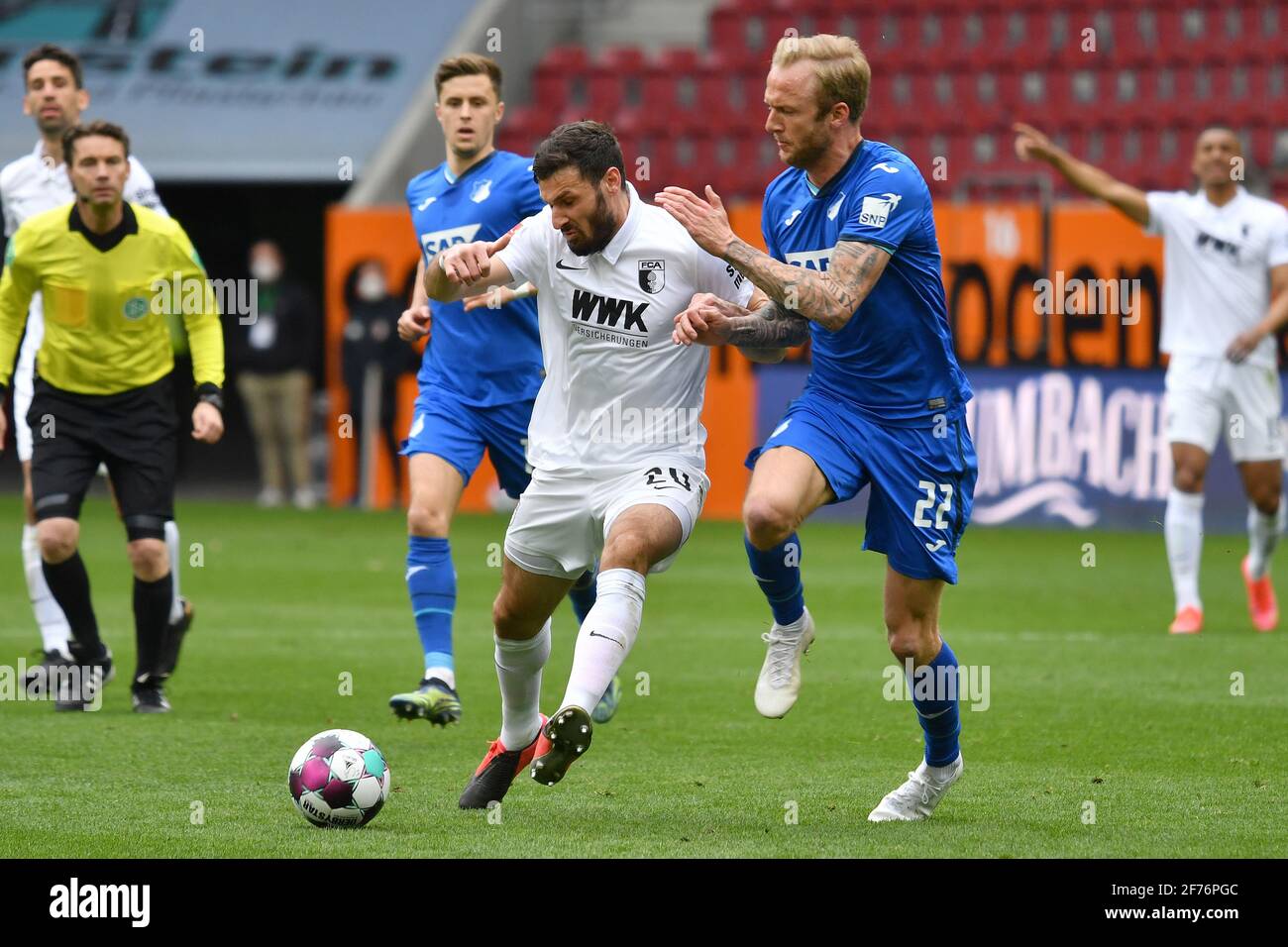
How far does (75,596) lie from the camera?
8430 mm

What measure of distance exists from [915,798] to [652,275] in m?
1.76

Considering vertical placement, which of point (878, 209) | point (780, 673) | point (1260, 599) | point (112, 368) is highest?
point (878, 209)

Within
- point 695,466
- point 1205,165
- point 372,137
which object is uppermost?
point 372,137

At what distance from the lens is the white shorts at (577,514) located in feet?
19.7

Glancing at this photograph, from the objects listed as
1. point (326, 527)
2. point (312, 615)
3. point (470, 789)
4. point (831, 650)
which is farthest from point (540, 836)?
point (326, 527)

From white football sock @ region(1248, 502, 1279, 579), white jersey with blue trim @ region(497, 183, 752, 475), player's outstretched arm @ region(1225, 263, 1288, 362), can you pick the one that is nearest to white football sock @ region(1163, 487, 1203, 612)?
white football sock @ region(1248, 502, 1279, 579)

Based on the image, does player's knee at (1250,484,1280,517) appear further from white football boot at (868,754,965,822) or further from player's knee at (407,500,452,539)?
white football boot at (868,754,965,822)

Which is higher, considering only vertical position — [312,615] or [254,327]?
[254,327]

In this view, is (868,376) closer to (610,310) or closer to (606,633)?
(610,310)

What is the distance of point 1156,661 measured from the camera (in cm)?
980

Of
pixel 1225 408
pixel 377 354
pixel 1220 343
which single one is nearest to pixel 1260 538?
pixel 1225 408

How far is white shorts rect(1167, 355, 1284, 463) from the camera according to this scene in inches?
427

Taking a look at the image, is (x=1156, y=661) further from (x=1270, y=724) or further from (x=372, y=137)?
(x=372, y=137)
